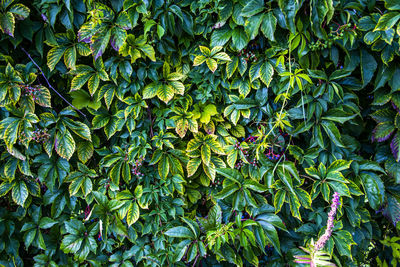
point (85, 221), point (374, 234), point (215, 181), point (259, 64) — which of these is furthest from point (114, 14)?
point (374, 234)

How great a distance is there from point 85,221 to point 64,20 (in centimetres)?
108

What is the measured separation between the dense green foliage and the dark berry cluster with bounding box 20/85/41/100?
1cm

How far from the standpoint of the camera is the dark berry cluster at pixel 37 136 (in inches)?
57.1

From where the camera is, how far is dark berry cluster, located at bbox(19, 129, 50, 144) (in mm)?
1451

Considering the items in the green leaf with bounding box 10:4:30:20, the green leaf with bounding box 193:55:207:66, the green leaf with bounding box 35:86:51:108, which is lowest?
the green leaf with bounding box 35:86:51:108

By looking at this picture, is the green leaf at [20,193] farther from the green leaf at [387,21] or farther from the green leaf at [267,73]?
the green leaf at [387,21]

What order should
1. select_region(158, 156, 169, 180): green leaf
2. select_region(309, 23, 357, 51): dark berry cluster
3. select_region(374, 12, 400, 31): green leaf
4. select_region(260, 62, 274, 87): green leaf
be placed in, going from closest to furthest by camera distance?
1. select_region(374, 12, 400, 31): green leaf
2. select_region(309, 23, 357, 51): dark berry cluster
3. select_region(260, 62, 274, 87): green leaf
4. select_region(158, 156, 169, 180): green leaf

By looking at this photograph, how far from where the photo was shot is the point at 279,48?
143 centimetres

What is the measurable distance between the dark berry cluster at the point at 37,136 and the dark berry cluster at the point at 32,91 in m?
0.18

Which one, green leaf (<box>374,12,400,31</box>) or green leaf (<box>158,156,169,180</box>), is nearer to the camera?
green leaf (<box>374,12,400,31</box>)

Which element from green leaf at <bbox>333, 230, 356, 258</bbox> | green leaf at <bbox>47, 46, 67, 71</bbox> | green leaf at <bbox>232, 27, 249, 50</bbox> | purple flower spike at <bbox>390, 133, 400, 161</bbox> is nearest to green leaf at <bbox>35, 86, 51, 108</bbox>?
green leaf at <bbox>47, 46, 67, 71</bbox>

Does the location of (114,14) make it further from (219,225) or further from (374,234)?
(374,234)

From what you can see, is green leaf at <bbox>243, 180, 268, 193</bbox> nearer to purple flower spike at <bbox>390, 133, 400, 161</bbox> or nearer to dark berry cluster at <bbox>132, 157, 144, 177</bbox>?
dark berry cluster at <bbox>132, 157, 144, 177</bbox>

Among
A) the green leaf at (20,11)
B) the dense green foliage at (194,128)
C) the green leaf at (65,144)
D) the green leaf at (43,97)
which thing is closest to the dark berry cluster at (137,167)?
the dense green foliage at (194,128)
